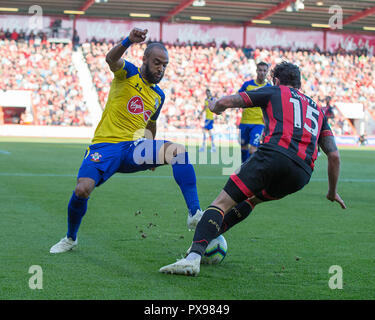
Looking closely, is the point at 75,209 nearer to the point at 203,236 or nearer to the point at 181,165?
the point at 181,165

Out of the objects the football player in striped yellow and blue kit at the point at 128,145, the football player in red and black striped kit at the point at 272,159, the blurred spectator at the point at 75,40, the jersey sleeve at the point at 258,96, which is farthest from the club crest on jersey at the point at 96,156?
the blurred spectator at the point at 75,40

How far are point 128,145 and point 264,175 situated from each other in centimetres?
163

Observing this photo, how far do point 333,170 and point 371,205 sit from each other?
5011mm

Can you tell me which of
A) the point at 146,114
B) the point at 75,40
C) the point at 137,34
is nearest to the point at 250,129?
the point at 146,114

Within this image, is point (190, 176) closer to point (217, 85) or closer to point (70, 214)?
point (70, 214)

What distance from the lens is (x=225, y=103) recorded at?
4.45 metres

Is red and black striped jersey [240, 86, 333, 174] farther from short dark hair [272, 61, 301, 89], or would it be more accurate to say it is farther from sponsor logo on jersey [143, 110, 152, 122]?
sponsor logo on jersey [143, 110, 152, 122]

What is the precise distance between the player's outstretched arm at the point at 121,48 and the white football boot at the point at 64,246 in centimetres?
166

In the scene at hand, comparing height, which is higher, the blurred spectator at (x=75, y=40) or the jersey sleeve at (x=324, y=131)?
the blurred spectator at (x=75, y=40)

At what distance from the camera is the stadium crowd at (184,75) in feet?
112

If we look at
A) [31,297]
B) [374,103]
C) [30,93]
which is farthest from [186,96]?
[31,297]

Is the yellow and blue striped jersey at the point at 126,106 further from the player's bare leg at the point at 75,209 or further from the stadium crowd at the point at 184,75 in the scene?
the stadium crowd at the point at 184,75

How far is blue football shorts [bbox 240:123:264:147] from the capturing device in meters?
13.3

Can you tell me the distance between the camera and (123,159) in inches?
221
